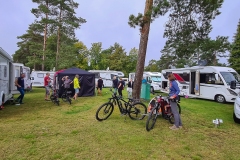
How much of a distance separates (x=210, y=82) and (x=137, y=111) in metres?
7.73

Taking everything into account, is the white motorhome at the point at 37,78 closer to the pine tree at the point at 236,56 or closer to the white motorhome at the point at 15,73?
the white motorhome at the point at 15,73

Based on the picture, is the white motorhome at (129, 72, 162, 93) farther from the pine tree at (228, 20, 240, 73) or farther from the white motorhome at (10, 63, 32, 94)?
the pine tree at (228, 20, 240, 73)

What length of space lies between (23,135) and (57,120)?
1.57 m

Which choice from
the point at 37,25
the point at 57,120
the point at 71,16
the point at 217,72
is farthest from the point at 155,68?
the point at 57,120

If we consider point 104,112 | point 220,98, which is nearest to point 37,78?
point 104,112

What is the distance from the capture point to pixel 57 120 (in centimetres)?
591

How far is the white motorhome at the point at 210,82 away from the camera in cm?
1068

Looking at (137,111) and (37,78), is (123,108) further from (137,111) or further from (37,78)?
(37,78)

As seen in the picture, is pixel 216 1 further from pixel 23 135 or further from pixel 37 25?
pixel 37 25

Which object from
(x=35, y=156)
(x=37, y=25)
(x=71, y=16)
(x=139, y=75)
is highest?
(x=71, y=16)

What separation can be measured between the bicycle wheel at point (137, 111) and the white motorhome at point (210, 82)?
6.30 metres

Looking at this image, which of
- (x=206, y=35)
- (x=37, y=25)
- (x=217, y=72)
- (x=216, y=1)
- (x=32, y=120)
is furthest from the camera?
(x=37, y=25)

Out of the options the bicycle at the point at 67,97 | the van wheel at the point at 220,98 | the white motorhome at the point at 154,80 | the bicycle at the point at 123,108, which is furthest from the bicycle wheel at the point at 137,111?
the white motorhome at the point at 154,80

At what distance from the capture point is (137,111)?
6.05m
